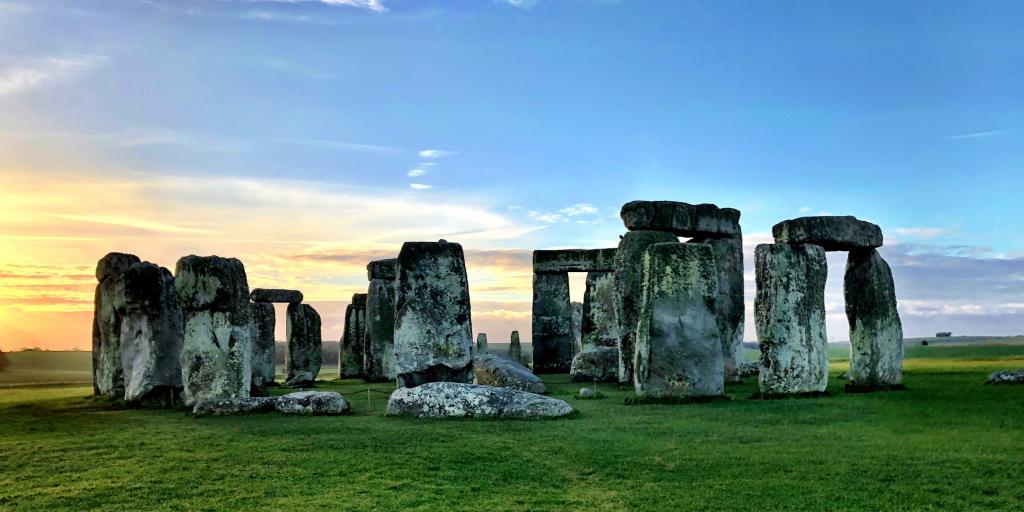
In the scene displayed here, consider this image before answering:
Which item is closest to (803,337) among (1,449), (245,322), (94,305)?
(245,322)

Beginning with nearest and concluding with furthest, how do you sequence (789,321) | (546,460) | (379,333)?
(546,460) < (789,321) < (379,333)

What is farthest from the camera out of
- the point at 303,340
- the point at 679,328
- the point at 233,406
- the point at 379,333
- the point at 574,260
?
the point at 574,260

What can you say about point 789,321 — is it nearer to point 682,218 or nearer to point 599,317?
point 682,218

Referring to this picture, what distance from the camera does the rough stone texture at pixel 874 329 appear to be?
1752cm

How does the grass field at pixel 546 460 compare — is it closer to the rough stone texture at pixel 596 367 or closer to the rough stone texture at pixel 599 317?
the rough stone texture at pixel 596 367

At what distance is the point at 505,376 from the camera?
18.3 meters

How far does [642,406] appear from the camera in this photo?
1480 centimetres

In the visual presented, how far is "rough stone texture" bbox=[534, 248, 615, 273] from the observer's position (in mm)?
27938

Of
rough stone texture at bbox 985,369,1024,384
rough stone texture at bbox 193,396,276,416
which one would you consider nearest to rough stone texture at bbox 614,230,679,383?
rough stone texture at bbox 985,369,1024,384

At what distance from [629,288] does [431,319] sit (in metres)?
5.18

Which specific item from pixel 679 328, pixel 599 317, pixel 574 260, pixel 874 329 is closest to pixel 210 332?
pixel 679 328

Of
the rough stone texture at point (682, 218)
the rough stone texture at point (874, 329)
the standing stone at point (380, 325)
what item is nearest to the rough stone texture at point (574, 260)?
the standing stone at point (380, 325)

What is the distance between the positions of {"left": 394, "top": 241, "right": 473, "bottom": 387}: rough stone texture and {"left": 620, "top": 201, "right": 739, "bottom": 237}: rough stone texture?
5219mm

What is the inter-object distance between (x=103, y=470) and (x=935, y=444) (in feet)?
31.6
